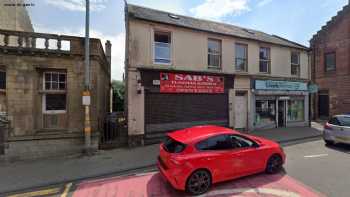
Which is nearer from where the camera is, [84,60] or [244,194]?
[244,194]

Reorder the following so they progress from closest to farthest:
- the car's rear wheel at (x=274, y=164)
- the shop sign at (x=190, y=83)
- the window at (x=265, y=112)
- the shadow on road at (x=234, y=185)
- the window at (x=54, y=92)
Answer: the shadow on road at (x=234, y=185)
the car's rear wheel at (x=274, y=164)
the window at (x=54, y=92)
the shop sign at (x=190, y=83)
the window at (x=265, y=112)

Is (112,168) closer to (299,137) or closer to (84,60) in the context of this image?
(84,60)

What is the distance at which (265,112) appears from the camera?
13.8 meters

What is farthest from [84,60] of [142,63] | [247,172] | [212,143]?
[247,172]

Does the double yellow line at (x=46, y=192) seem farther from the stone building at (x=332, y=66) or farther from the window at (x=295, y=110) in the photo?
Result: the stone building at (x=332, y=66)

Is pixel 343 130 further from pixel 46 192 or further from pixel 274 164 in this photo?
pixel 46 192

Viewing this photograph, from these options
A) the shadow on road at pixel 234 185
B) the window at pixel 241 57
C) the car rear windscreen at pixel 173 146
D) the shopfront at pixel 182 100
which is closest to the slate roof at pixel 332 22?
the window at pixel 241 57

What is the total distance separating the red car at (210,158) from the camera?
4.88 metres

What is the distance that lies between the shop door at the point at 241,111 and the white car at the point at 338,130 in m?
4.27

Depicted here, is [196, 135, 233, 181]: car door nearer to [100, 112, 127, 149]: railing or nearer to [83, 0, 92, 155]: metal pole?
[83, 0, 92, 155]: metal pole

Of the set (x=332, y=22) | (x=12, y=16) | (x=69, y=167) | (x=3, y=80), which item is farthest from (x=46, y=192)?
(x=332, y=22)

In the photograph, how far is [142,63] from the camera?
9977 mm

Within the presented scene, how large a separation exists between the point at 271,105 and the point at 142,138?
9.27 metres

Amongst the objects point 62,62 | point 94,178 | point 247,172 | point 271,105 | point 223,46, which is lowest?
point 94,178
